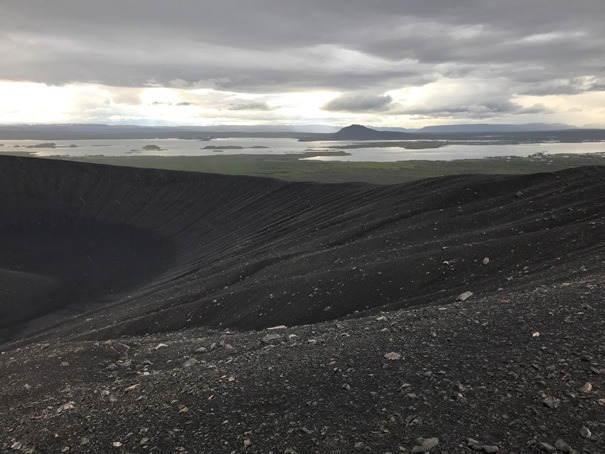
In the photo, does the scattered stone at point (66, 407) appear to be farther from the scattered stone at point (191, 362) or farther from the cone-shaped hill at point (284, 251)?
the cone-shaped hill at point (284, 251)

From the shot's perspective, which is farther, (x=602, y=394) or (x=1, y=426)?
(x=1, y=426)

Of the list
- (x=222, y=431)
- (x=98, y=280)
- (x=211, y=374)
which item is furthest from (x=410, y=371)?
(x=98, y=280)

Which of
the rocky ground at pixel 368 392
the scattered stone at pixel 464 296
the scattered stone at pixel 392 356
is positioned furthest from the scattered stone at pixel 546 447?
the scattered stone at pixel 464 296

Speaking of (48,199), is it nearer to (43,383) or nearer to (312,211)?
(312,211)

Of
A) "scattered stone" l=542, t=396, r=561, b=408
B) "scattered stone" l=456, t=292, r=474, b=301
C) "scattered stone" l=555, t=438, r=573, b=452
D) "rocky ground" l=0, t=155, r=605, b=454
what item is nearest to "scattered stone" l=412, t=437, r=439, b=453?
"rocky ground" l=0, t=155, r=605, b=454

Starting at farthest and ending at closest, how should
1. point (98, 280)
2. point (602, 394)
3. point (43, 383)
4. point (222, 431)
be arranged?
point (98, 280) → point (43, 383) → point (222, 431) → point (602, 394)

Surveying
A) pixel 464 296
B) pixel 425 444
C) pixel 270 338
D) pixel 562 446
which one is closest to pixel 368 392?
pixel 425 444

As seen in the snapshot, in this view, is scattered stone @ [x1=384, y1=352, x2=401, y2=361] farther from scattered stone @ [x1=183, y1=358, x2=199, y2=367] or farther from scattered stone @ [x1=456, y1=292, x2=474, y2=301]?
scattered stone @ [x1=456, y1=292, x2=474, y2=301]
